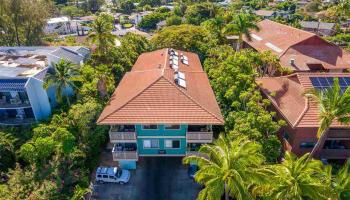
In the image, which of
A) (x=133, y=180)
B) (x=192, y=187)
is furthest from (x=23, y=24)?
(x=192, y=187)

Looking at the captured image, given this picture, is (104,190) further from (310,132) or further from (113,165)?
(310,132)

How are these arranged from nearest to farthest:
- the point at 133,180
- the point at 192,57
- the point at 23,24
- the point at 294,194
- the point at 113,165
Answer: the point at 294,194, the point at 133,180, the point at 113,165, the point at 192,57, the point at 23,24

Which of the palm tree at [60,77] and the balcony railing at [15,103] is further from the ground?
the palm tree at [60,77]

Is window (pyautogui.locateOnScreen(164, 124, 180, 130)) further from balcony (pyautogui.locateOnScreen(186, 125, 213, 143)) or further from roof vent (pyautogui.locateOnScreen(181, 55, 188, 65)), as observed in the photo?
roof vent (pyautogui.locateOnScreen(181, 55, 188, 65))

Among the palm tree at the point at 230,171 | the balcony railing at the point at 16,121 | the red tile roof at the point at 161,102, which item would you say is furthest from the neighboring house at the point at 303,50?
Answer: the balcony railing at the point at 16,121

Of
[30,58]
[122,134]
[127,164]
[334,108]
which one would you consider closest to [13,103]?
[30,58]

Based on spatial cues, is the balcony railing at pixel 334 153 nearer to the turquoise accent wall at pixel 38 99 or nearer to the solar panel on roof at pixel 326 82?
the solar panel on roof at pixel 326 82

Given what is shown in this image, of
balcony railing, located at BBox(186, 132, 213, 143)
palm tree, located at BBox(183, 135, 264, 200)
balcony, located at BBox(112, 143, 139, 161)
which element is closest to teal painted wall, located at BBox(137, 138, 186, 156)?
balcony, located at BBox(112, 143, 139, 161)
